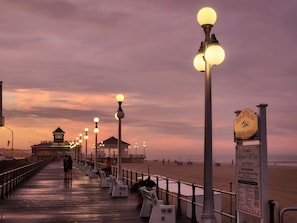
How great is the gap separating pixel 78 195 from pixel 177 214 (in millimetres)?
7725

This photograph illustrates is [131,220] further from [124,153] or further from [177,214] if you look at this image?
[124,153]

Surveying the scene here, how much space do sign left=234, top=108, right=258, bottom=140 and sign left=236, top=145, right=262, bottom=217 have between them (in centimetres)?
21

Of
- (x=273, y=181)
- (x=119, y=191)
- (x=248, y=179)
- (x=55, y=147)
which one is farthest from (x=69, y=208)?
(x=55, y=147)

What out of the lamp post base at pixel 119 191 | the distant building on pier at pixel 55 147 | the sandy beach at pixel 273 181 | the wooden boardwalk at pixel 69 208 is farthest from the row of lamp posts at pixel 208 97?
the distant building on pier at pixel 55 147

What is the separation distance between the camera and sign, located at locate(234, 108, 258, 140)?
28.7ft

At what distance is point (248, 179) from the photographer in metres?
8.83

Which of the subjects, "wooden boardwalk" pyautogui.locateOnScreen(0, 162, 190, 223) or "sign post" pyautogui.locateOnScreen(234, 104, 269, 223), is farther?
"wooden boardwalk" pyautogui.locateOnScreen(0, 162, 190, 223)

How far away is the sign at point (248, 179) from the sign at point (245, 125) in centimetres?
21

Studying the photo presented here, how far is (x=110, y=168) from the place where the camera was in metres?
33.7

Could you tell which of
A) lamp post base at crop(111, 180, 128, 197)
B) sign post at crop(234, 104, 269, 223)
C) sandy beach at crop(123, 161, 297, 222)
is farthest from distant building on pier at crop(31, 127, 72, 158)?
sign post at crop(234, 104, 269, 223)

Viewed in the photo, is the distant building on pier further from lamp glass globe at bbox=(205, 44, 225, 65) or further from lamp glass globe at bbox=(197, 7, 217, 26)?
lamp glass globe at bbox=(205, 44, 225, 65)

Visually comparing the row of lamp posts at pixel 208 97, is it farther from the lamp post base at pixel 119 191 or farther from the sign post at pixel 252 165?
the lamp post base at pixel 119 191

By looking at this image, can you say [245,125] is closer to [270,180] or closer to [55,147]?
[270,180]

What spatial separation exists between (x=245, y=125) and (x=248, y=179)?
101cm
